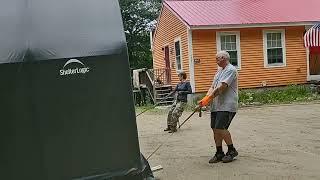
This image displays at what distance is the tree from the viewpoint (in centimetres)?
3853

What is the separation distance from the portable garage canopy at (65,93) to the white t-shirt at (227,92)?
11.2 ft

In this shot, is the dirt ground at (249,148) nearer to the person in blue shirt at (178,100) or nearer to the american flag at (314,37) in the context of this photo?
the person in blue shirt at (178,100)

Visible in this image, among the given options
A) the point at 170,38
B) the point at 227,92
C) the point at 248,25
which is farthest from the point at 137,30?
the point at 227,92

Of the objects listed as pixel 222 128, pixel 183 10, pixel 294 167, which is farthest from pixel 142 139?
pixel 183 10

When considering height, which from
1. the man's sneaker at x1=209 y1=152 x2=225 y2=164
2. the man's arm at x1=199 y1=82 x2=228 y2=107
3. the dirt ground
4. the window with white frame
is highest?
the window with white frame

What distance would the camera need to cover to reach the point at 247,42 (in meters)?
19.8

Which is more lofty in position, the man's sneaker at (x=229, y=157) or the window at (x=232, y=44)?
the window at (x=232, y=44)

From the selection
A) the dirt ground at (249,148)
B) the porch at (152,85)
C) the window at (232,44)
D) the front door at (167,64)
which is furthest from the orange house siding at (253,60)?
the dirt ground at (249,148)

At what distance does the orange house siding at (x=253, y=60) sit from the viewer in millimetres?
19422

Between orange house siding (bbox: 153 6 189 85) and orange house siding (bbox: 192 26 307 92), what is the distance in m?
A: 0.75

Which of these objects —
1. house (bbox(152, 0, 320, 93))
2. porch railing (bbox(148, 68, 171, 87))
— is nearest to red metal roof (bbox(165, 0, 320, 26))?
house (bbox(152, 0, 320, 93))

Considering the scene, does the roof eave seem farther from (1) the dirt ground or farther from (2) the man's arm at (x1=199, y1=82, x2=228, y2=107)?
(2) the man's arm at (x1=199, y1=82, x2=228, y2=107)

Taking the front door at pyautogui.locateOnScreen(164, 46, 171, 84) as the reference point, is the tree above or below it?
above

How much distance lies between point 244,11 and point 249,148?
44.2ft
